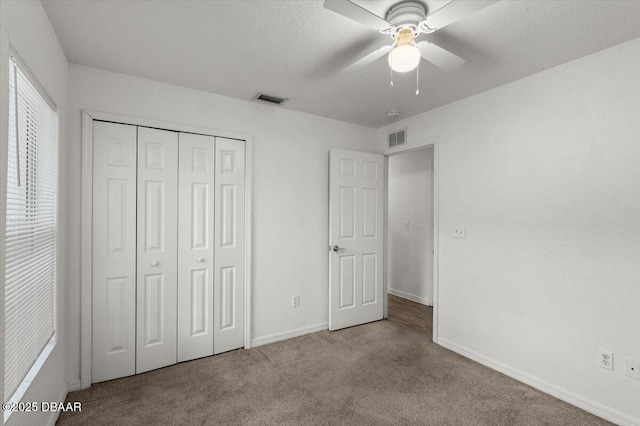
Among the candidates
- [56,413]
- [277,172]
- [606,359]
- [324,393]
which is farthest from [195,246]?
[606,359]

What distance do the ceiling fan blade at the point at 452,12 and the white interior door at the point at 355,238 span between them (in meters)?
2.06

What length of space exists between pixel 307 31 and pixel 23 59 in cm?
145

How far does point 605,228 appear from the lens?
82.0 inches

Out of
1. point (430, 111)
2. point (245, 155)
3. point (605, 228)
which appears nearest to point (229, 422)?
point (245, 155)

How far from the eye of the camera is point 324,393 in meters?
2.29

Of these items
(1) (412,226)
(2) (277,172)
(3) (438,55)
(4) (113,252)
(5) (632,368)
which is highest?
(3) (438,55)

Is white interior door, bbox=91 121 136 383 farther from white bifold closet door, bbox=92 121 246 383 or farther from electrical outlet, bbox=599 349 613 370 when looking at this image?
electrical outlet, bbox=599 349 613 370

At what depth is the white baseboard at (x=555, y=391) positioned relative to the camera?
1987 mm

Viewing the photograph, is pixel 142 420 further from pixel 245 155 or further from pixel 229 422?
pixel 245 155

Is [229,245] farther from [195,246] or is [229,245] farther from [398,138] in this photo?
[398,138]

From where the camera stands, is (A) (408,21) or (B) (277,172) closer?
(A) (408,21)

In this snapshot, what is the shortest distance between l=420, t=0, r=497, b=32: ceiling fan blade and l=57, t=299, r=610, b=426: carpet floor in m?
2.33

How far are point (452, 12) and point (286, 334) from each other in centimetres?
307

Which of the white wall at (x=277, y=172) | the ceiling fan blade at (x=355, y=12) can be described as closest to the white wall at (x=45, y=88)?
the white wall at (x=277, y=172)
